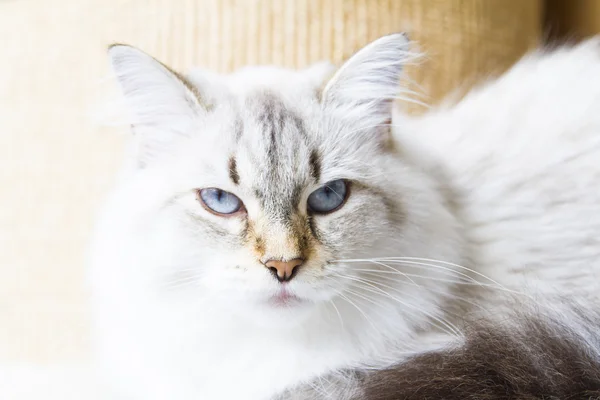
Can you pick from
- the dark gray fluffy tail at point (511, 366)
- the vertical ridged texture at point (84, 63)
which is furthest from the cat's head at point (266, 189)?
the vertical ridged texture at point (84, 63)

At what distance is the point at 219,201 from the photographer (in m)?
1.10

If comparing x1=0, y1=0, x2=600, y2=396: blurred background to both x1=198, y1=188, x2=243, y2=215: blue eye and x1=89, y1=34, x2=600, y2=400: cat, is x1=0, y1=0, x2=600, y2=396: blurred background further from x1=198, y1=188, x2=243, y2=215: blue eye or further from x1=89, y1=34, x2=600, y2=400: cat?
x1=198, y1=188, x2=243, y2=215: blue eye

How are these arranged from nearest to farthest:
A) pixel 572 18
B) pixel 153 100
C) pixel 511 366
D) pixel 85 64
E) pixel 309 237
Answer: pixel 511 366
pixel 309 237
pixel 153 100
pixel 85 64
pixel 572 18

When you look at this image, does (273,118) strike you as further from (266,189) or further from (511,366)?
(511,366)

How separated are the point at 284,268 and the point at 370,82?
384mm

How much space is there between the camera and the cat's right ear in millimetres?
1134

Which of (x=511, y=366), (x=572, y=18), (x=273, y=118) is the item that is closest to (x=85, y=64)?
(x=273, y=118)

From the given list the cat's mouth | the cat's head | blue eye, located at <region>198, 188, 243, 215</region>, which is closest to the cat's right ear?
the cat's head

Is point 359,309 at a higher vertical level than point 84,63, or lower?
lower

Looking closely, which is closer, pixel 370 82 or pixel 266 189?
pixel 266 189

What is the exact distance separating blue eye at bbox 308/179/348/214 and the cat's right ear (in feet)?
0.79

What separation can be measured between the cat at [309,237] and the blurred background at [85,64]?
1.35ft

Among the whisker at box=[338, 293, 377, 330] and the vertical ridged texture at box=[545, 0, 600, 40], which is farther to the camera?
the vertical ridged texture at box=[545, 0, 600, 40]

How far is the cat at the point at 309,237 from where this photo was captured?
3.45 ft
